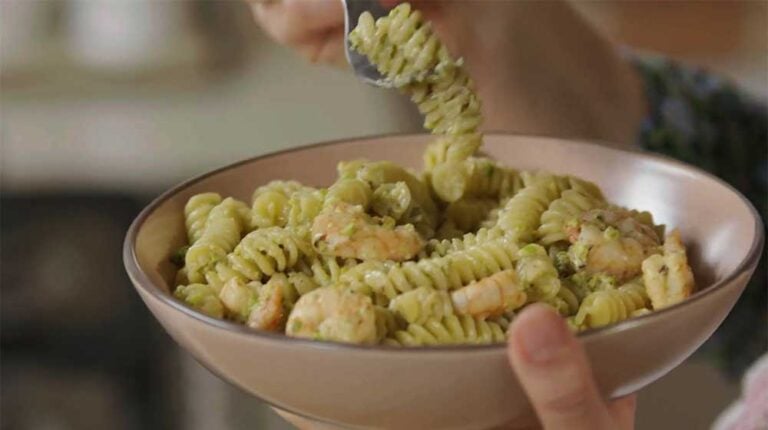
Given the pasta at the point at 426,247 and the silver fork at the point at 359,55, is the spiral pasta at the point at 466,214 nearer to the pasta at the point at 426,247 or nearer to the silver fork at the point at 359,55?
the pasta at the point at 426,247

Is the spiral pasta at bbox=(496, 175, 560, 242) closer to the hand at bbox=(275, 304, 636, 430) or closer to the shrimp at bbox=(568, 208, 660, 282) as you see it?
the shrimp at bbox=(568, 208, 660, 282)

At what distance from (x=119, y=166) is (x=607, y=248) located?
1760mm

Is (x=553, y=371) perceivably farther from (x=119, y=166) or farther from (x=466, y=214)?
(x=119, y=166)

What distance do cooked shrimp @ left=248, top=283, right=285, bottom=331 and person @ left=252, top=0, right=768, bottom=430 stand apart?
0.30 m

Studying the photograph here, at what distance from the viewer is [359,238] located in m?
0.68

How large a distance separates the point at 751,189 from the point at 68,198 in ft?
4.86

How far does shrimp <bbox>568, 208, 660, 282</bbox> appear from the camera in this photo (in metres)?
0.70

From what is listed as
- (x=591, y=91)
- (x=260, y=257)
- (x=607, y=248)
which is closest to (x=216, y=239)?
(x=260, y=257)

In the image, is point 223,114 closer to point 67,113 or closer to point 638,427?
point 67,113

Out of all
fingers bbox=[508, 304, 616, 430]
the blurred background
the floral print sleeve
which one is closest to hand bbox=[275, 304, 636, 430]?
fingers bbox=[508, 304, 616, 430]

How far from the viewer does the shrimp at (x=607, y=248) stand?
699mm

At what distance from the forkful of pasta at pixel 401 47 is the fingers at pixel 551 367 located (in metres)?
0.27

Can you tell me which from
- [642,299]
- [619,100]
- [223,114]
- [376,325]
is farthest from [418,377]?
[223,114]

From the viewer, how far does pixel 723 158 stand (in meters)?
1.49
